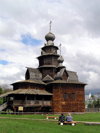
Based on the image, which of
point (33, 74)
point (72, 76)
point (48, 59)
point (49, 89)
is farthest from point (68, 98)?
point (48, 59)

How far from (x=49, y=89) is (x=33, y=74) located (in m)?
4.35

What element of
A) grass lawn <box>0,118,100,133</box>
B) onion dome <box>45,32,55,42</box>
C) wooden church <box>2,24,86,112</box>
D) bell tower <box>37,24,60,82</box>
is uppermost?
onion dome <box>45,32,55,42</box>

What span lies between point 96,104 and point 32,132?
50.3m

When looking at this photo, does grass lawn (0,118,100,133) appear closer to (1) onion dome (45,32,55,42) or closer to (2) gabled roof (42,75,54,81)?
(2) gabled roof (42,75,54,81)

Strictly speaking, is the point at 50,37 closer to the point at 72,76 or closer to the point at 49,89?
the point at 72,76

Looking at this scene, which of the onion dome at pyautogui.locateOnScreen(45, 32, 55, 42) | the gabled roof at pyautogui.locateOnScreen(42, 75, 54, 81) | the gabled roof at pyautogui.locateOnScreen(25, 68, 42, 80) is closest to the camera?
the gabled roof at pyautogui.locateOnScreen(25, 68, 42, 80)

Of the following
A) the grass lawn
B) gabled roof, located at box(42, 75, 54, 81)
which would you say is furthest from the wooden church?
the grass lawn

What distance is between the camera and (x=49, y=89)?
111 feet

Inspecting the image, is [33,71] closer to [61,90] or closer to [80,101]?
[61,90]

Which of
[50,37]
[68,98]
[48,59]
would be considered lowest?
[68,98]

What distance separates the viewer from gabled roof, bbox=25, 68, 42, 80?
34.6 metres

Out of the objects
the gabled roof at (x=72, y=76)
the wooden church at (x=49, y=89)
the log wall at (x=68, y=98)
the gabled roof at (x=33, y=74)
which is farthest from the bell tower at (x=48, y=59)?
the log wall at (x=68, y=98)

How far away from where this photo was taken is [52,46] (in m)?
38.0

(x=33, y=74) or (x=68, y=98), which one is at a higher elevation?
(x=33, y=74)
